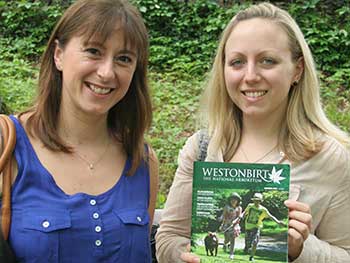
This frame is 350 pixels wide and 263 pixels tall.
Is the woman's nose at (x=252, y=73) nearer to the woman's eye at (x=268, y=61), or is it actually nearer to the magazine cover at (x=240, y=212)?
the woman's eye at (x=268, y=61)

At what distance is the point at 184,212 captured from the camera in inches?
98.8

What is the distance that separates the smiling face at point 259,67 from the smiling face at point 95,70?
41 cm

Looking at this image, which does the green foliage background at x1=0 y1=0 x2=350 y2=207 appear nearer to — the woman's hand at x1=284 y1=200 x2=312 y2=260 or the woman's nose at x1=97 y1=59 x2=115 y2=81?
the woman's nose at x1=97 y1=59 x2=115 y2=81

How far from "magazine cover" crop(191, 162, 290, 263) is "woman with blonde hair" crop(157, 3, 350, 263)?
0.19ft

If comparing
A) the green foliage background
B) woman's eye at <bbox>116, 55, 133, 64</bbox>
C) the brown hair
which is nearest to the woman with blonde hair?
the brown hair

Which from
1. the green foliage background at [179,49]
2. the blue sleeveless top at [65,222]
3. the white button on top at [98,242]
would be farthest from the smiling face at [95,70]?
the green foliage background at [179,49]

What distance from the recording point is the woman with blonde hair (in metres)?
2.27

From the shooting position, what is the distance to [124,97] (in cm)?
259

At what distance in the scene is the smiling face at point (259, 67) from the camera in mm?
2283

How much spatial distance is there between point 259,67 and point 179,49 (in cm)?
740

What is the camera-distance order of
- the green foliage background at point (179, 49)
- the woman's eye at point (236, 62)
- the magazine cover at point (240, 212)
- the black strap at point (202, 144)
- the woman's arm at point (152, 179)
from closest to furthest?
the magazine cover at point (240, 212) → the woman's eye at point (236, 62) → the black strap at point (202, 144) → the woman's arm at point (152, 179) → the green foliage background at point (179, 49)

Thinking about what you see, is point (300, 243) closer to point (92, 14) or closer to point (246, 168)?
point (246, 168)

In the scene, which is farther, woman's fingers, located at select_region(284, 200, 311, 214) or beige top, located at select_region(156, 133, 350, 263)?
beige top, located at select_region(156, 133, 350, 263)

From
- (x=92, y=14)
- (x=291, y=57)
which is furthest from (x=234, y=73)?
(x=92, y=14)
